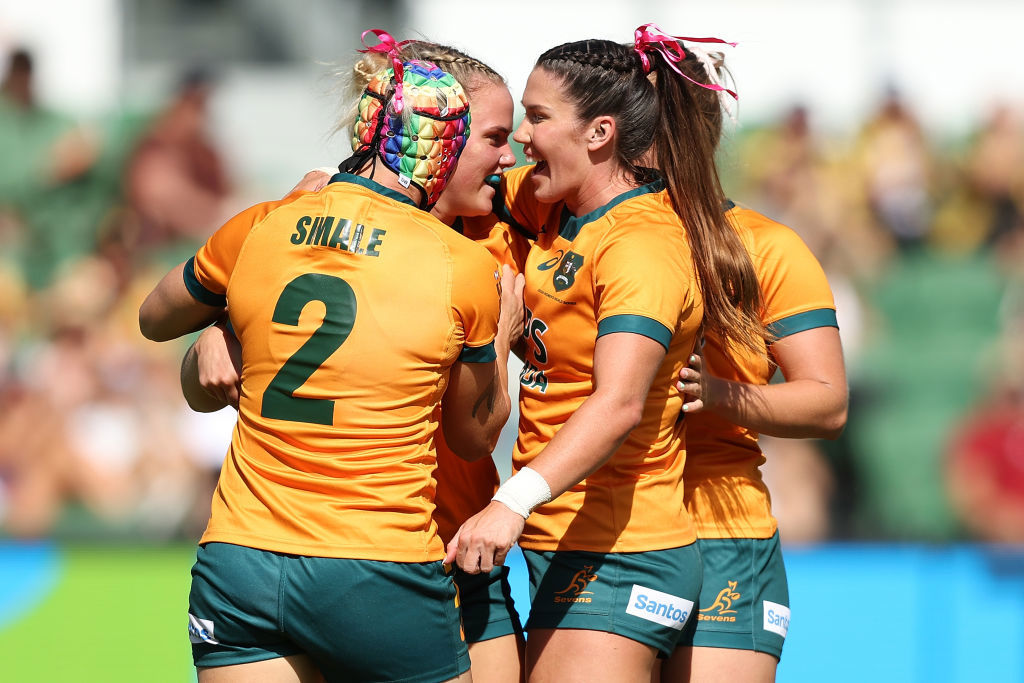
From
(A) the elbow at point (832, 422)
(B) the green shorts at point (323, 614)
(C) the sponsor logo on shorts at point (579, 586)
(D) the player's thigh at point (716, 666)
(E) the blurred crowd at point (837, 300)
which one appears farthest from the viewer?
(E) the blurred crowd at point (837, 300)

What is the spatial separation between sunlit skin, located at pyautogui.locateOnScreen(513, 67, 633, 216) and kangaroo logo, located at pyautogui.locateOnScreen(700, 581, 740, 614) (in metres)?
1.01

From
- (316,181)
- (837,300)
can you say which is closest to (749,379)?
(316,181)

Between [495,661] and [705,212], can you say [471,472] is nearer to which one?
[495,661]

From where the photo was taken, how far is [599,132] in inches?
108

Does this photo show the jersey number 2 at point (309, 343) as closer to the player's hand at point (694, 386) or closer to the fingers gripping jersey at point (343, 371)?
the fingers gripping jersey at point (343, 371)

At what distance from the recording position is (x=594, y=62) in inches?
108

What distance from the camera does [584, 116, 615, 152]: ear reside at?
275 cm

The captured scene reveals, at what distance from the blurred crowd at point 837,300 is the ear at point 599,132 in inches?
150

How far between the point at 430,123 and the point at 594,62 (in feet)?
1.65

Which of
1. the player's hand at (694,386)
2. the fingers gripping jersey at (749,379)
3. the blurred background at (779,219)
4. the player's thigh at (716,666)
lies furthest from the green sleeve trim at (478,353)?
the blurred background at (779,219)

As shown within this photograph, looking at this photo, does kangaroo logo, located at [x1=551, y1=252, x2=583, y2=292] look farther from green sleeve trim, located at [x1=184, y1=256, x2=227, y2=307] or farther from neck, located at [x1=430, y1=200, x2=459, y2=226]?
green sleeve trim, located at [x1=184, y1=256, x2=227, y2=307]

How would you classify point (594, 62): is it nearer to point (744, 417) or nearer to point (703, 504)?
point (744, 417)

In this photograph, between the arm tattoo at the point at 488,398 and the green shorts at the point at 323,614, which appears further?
the arm tattoo at the point at 488,398

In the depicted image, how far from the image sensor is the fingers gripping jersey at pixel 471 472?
288cm
